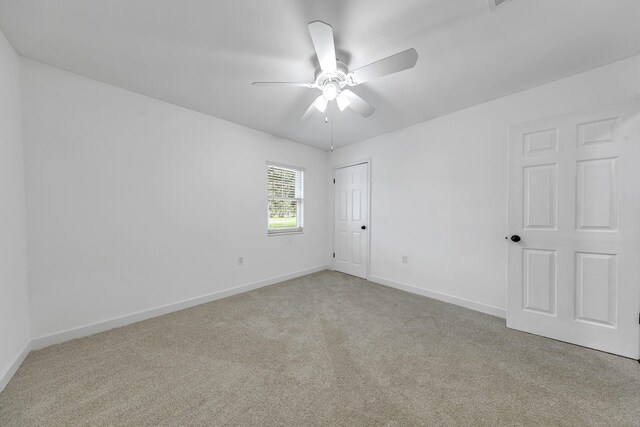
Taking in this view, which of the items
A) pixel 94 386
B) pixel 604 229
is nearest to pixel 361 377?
pixel 94 386

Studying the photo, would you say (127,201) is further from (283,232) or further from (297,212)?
(297,212)

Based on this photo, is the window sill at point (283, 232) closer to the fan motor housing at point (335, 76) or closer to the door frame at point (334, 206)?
the door frame at point (334, 206)

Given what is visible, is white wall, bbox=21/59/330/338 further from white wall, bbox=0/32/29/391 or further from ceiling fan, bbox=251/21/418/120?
ceiling fan, bbox=251/21/418/120

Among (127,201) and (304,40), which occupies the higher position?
(304,40)

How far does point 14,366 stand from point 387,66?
344 centimetres

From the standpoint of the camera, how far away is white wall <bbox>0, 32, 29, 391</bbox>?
1539 millimetres

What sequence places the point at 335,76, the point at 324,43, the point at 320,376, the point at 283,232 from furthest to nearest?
1. the point at 283,232
2. the point at 335,76
3. the point at 320,376
4. the point at 324,43

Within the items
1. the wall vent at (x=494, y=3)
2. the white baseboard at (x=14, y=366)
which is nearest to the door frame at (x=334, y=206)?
the wall vent at (x=494, y=3)

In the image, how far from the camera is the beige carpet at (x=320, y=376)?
1293 mm

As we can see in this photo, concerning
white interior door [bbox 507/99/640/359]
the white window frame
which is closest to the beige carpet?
white interior door [bbox 507/99/640/359]

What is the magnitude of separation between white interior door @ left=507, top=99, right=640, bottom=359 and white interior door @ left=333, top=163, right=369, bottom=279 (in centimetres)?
197

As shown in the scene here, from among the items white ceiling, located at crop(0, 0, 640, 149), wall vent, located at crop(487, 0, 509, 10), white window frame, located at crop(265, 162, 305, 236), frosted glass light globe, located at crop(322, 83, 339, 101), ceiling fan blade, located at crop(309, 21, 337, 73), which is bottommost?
white window frame, located at crop(265, 162, 305, 236)

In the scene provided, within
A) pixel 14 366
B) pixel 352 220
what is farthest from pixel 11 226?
pixel 352 220

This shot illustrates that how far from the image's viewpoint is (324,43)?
4.87ft
